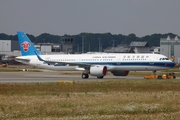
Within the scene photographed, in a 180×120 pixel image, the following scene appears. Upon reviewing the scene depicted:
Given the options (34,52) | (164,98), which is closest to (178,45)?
(34,52)

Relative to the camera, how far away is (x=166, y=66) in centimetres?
5700

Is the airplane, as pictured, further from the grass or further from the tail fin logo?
the grass

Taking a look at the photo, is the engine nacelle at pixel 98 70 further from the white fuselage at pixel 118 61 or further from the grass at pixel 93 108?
the grass at pixel 93 108

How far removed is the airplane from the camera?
57.0 metres

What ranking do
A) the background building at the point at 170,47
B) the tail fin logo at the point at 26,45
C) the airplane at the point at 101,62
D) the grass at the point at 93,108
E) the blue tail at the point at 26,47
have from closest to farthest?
the grass at the point at 93,108
the airplane at the point at 101,62
the blue tail at the point at 26,47
the tail fin logo at the point at 26,45
the background building at the point at 170,47

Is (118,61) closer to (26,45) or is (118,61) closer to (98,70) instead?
(98,70)

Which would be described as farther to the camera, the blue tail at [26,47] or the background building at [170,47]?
the background building at [170,47]

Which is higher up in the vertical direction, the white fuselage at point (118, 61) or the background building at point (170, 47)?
the background building at point (170, 47)

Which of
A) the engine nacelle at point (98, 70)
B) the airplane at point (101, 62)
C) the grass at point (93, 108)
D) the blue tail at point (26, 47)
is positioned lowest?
the grass at point (93, 108)

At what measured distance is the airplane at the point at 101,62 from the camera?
57.0 metres

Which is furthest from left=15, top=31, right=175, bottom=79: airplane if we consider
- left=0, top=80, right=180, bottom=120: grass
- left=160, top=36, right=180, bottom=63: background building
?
left=160, top=36, right=180, bottom=63: background building

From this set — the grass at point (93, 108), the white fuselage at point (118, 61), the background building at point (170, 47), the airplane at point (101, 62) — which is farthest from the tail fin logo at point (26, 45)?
the background building at point (170, 47)

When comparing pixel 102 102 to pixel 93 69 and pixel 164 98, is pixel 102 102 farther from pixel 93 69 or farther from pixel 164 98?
pixel 93 69

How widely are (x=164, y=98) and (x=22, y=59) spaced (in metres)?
41.5
